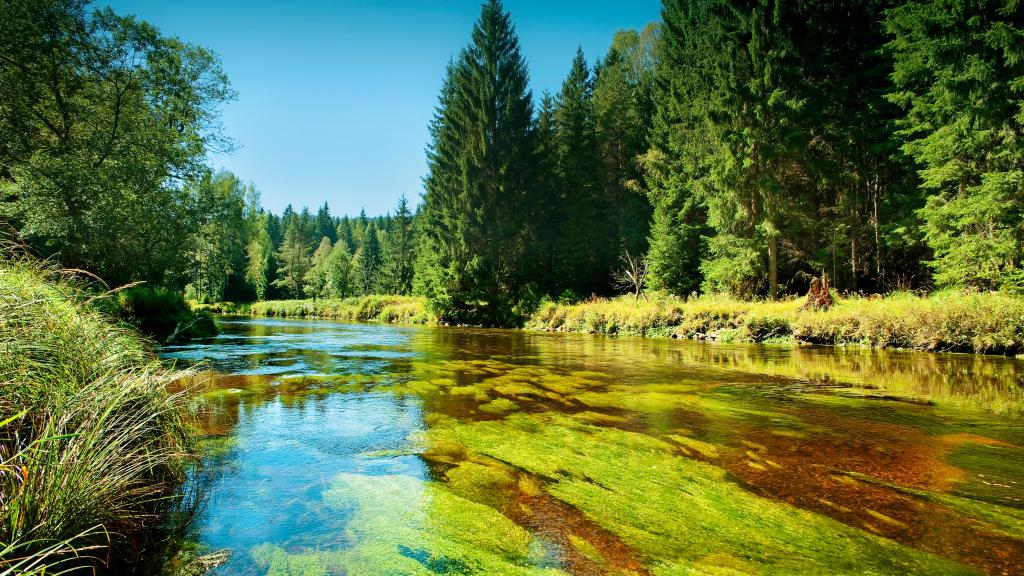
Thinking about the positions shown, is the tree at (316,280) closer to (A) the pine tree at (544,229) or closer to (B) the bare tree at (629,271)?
(A) the pine tree at (544,229)

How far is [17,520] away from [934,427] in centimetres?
622

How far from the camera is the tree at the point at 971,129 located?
A: 40.0 feet

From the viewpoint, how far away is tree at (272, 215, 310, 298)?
173 ft

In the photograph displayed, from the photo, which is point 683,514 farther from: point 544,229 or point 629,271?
point 544,229

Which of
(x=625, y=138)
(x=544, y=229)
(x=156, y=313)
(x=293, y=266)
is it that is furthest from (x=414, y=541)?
(x=293, y=266)

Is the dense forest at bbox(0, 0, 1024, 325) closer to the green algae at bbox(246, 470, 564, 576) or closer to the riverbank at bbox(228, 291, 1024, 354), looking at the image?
the riverbank at bbox(228, 291, 1024, 354)

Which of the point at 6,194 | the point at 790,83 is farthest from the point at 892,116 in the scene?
the point at 6,194

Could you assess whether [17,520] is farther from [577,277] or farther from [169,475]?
[577,277]

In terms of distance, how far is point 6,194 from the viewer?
1029 cm

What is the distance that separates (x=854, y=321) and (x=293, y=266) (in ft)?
178

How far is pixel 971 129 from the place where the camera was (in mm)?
13328

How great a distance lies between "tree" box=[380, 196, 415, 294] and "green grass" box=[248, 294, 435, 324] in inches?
354

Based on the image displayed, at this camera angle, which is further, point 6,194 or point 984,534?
point 6,194

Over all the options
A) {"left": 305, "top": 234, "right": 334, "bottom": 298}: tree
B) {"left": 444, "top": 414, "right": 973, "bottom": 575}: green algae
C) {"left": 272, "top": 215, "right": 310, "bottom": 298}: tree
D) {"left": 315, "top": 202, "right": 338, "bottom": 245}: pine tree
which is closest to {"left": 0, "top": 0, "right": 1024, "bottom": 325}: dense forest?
{"left": 444, "top": 414, "right": 973, "bottom": 575}: green algae
